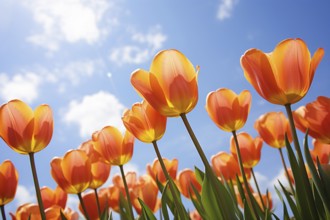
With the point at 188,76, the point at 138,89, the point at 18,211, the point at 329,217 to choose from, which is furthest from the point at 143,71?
the point at 18,211

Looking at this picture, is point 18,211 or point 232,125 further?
point 18,211

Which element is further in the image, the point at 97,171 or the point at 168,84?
the point at 97,171

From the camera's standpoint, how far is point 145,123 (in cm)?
252

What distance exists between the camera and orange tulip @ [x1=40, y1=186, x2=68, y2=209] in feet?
11.6

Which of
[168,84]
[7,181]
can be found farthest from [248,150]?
[7,181]

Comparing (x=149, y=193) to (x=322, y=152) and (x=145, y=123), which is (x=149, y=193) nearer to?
(x=145, y=123)

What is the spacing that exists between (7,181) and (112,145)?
91 centimetres

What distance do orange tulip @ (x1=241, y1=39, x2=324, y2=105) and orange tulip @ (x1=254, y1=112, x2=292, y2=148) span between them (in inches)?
57.3

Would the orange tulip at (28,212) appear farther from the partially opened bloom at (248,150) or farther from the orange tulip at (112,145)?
the partially opened bloom at (248,150)

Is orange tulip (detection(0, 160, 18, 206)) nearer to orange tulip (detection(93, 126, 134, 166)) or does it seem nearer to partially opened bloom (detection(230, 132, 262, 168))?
orange tulip (detection(93, 126, 134, 166))

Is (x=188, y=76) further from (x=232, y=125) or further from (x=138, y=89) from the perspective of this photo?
(x=232, y=125)

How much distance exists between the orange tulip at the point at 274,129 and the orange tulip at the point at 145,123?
4.92 feet

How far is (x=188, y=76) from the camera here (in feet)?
7.21

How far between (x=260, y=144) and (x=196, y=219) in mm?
1800
